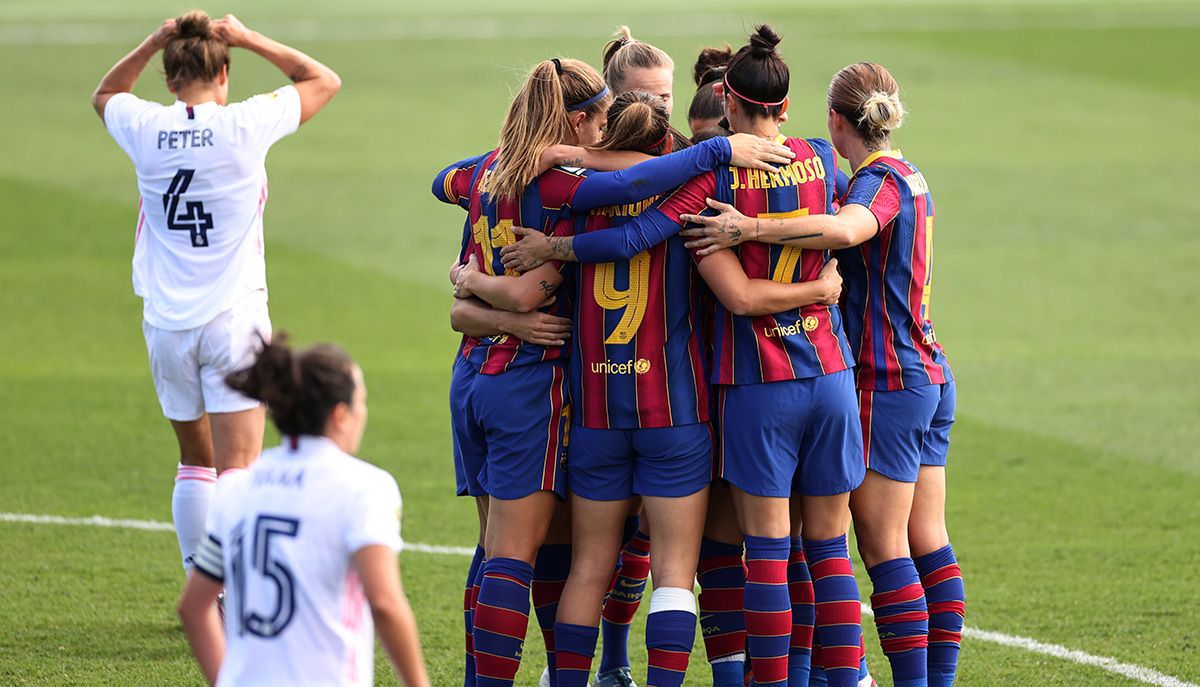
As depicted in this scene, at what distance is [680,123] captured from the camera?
1959 centimetres

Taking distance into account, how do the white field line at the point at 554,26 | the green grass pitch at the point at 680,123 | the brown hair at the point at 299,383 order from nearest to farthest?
the brown hair at the point at 299,383, the green grass pitch at the point at 680,123, the white field line at the point at 554,26

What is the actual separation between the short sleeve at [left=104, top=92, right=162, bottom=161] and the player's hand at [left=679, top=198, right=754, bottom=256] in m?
2.46

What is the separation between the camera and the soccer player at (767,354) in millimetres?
4594

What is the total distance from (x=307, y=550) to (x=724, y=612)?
81.5 inches

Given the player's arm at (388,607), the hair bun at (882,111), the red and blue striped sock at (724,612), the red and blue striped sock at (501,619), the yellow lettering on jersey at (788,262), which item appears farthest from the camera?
the red and blue striped sock at (724,612)

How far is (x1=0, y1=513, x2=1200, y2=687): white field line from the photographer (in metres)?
5.53

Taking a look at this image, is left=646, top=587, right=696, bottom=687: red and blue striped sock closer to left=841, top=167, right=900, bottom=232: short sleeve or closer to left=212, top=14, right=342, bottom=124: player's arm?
left=841, top=167, right=900, bottom=232: short sleeve

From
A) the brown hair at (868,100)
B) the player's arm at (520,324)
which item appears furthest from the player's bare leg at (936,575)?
the player's arm at (520,324)

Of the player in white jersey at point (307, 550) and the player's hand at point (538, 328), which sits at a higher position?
the player's hand at point (538, 328)

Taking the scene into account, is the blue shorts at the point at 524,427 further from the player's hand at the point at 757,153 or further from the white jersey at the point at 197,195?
the white jersey at the point at 197,195

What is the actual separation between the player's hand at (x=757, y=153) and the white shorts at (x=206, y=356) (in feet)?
7.04

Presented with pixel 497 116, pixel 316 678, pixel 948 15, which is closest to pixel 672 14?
pixel 948 15

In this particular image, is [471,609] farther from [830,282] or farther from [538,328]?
[830,282]

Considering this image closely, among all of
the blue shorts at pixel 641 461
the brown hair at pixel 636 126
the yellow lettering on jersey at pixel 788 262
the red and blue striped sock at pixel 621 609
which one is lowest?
the red and blue striped sock at pixel 621 609
